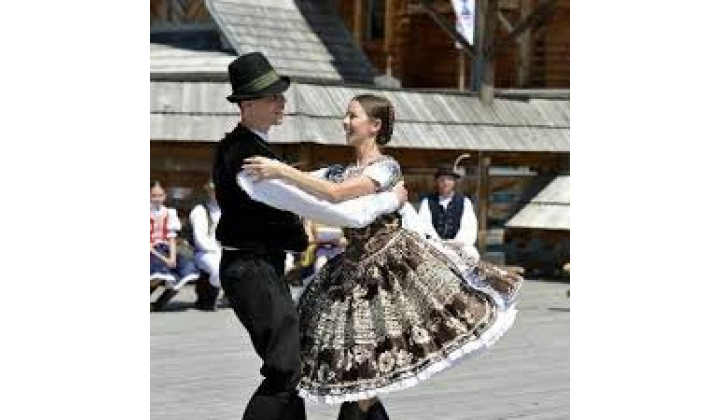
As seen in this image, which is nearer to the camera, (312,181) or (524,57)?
(312,181)

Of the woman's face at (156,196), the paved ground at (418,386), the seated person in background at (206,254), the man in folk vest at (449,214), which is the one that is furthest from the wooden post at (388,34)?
the paved ground at (418,386)

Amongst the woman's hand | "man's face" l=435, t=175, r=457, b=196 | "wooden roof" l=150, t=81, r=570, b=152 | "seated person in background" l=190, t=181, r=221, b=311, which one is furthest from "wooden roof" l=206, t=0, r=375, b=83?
the woman's hand

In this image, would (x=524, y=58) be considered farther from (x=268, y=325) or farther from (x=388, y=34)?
(x=268, y=325)

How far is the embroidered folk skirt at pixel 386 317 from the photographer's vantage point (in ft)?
21.1

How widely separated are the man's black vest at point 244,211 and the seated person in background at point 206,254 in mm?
8442

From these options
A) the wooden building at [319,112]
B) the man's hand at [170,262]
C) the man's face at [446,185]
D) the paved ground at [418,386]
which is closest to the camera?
the paved ground at [418,386]

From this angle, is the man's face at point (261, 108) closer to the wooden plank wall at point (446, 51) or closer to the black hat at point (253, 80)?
the black hat at point (253, 80)

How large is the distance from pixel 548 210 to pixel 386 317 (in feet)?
46.7

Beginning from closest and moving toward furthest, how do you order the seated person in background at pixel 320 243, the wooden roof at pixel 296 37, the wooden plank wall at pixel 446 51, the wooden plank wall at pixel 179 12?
1. the seated person in background at pixel 320 243
2. the wooden roof at pixel 296 37
3. the wooden plank wall at pixel 179 12
4. the wooden plank wall at pixel 446 51

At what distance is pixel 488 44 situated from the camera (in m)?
21.2

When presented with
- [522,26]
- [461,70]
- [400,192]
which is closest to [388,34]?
[461,70]

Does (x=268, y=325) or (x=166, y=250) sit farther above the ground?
(x=268, y=325)
